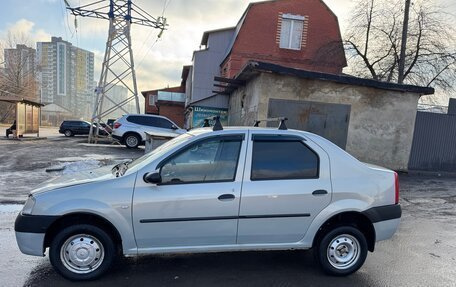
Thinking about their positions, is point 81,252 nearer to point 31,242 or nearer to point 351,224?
point 31,242

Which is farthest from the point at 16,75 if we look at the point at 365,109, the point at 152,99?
the point at 365,109

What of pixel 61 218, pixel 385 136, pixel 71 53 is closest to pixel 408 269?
pixel 61 218

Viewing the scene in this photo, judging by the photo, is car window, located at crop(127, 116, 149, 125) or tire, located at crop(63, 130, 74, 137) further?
tire, located at crop(63, 130, 74, 137)

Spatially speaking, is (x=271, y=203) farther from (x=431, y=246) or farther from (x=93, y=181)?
(x=431, y=246)

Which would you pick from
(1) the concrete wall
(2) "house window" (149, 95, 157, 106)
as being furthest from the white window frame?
(2) "house window" (149, 95, 157, 106)

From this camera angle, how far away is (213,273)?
3.80 m

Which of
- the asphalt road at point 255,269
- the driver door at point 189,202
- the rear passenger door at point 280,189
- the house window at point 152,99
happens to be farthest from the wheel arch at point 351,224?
the house window at point 152,99

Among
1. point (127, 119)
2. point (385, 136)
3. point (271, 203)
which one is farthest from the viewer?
point (127, 119)

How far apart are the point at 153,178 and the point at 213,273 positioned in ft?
4.48

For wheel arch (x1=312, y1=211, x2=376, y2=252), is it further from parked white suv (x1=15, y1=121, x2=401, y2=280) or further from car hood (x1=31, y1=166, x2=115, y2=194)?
Result: car hood (x1=31, y1=166, x2=115, y2=194)

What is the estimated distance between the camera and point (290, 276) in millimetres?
3803

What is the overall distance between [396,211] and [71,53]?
8501 centimetres

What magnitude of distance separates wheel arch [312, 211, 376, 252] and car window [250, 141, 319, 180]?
61 centimetres

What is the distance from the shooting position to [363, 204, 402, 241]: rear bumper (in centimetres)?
387
